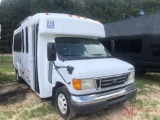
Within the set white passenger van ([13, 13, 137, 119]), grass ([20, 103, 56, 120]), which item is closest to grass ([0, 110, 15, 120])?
grass ([20, 103, 56, 120])

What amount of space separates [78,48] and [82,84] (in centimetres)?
147

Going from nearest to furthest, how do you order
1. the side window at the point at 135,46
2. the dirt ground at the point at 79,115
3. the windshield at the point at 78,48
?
the dirt ground at the point at 79,115 → the windshield at the point at 78,48 → the side window at the point at 135,46

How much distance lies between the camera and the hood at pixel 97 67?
14.4 ft

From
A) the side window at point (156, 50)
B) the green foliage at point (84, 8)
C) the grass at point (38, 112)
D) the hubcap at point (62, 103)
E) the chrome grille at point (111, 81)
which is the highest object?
the green foliage at point (84, 8)

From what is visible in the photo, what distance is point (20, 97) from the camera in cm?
710

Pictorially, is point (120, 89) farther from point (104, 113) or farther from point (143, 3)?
point (143, 3)

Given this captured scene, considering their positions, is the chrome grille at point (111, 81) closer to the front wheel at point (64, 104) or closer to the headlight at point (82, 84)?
the headlight at point (82, 84)

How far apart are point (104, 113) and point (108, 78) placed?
1.23 metres

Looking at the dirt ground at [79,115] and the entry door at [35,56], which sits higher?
the entry door at [35,56]

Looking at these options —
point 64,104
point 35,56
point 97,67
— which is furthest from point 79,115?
point 35,56

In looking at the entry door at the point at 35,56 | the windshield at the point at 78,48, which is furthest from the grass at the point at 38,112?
the windshield at the point at 78,48

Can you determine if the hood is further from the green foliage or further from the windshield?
the green foliage

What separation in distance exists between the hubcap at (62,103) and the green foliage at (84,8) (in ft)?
84.8

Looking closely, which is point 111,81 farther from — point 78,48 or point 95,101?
point 78,48
